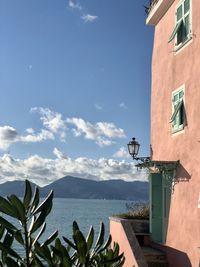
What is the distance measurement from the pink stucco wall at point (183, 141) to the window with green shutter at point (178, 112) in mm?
190

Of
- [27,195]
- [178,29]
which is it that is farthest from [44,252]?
[178,29]

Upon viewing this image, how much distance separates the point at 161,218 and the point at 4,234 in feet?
34.8

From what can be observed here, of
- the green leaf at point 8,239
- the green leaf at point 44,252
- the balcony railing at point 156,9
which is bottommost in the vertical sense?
the green leaf at point 44,252

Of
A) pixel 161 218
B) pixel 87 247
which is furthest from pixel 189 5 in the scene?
pixel 87 247

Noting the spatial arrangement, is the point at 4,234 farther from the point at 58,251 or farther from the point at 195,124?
the point at 195,124

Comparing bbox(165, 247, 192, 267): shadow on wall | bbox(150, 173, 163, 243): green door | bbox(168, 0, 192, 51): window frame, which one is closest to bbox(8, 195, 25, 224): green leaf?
bbox(165, 247, 192, 267): shadow on wall

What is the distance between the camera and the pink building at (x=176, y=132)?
37.4ft

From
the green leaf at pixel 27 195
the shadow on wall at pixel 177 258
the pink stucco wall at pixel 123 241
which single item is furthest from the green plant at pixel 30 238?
the pink stucco wall at pixel 123 241

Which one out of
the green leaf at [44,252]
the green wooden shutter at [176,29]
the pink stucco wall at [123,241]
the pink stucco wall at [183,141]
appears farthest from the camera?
the green wooden shutter at [176,29]

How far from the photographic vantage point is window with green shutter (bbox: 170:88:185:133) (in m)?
12.4

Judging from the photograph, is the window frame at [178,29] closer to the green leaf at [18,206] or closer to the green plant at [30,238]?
the green plant at [30,238]

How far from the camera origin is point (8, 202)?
2.90 metres

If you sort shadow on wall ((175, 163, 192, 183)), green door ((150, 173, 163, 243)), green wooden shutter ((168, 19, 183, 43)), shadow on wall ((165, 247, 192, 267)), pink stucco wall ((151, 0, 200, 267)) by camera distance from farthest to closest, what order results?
1. green door ((150, 173, 163, 243))
2. green wooden shutter ((168, 19, 183, 43))
3. shadow on wall ((175, 163, 192, 183))
4. shadow on wall ((165, 247, 192, 267))
5. pink stucco wall ((151, 0, 200, 267))

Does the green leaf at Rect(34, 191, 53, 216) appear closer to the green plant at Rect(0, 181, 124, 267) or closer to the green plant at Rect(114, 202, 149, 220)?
the green plant at Rect(0, 181, 124, 267)
